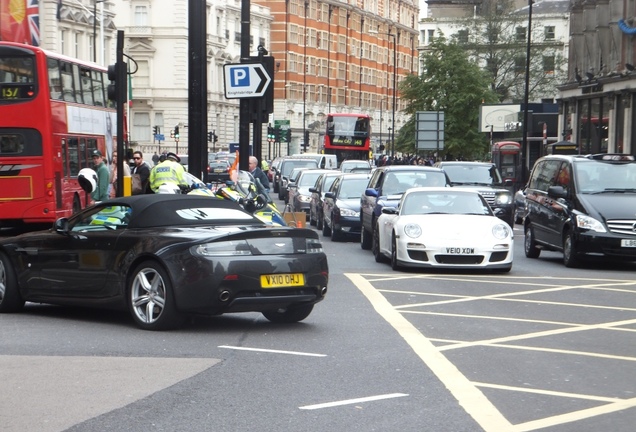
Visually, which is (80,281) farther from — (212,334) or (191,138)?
(191,138)

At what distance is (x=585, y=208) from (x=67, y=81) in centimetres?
1253

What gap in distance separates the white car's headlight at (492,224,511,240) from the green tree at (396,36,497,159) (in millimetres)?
61520

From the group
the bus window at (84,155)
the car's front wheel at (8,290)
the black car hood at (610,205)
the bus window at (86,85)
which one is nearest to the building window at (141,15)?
the bus window at (86,85)

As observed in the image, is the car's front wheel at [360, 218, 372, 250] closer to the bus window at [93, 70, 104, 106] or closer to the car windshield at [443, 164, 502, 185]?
the car windshield at [443, 164, 502, 185]

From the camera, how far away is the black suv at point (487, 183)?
2978 centimetres

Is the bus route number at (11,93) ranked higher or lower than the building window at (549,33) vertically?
lower

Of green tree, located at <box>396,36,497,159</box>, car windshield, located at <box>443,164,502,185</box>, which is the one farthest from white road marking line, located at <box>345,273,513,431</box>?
green tree, located at <box>396,36,497,159</box>

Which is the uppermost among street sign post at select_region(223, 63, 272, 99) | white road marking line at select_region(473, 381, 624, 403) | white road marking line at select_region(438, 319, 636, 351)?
street sign post at select_region(223, 63, 272, 99)

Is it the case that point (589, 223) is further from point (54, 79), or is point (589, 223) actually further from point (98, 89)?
point (98, 89)

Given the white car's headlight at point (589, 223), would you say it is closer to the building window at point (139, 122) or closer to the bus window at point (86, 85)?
the bus window at point (86, 85)

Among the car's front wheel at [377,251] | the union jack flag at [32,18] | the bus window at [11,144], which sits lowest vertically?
the car's front wheel at [377,251]

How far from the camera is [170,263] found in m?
10.9

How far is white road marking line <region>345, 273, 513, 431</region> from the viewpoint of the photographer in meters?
7.15

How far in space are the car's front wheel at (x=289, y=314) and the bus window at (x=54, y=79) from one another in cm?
1487
